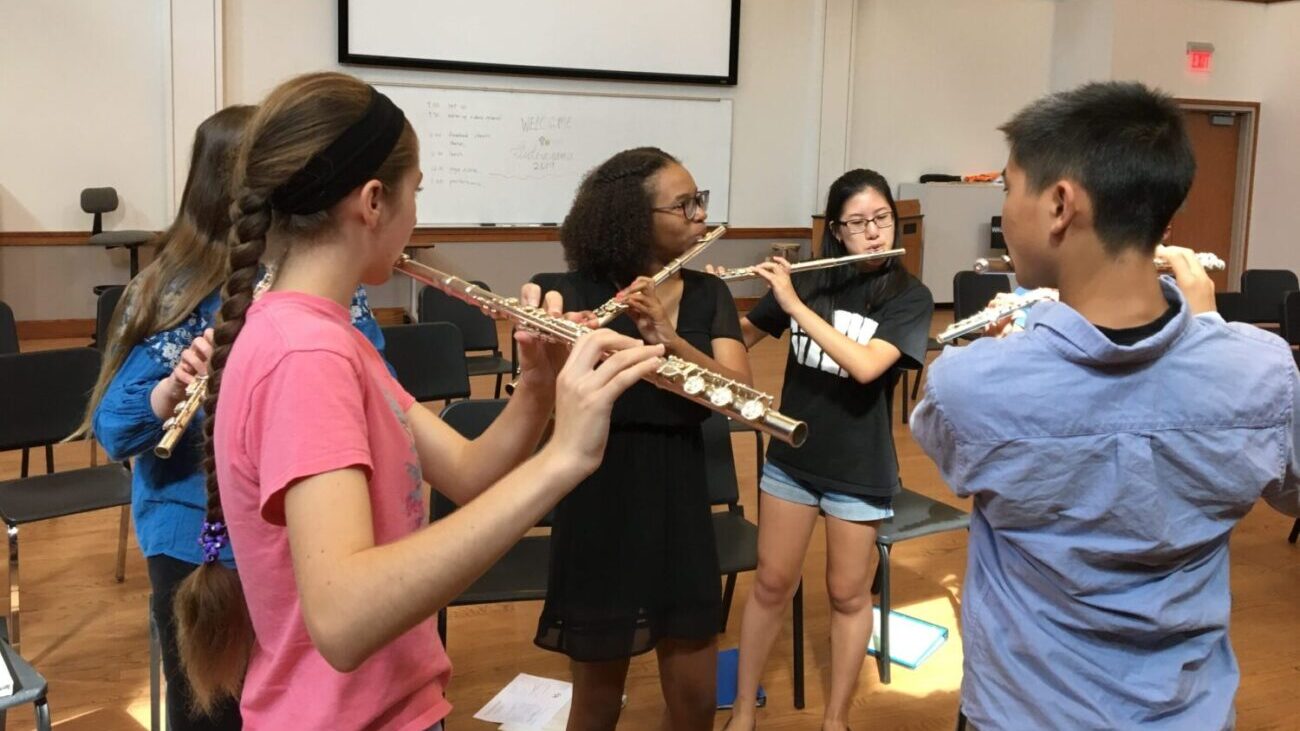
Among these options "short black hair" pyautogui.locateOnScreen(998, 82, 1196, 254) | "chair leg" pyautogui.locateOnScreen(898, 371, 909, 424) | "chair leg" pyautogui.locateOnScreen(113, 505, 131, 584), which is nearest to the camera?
"short black hair" pyautogui.locateOnScreen(998, 82, 1196, 254)

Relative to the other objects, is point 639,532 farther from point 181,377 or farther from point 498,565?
point 181,377

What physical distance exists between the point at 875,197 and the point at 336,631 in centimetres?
197

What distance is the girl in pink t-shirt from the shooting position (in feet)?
2.98

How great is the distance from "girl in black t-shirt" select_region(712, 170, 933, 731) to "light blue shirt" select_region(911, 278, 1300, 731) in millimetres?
1179

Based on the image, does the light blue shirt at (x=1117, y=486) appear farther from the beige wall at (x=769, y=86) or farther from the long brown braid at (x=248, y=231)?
the beige wall at (x=769, y=86)

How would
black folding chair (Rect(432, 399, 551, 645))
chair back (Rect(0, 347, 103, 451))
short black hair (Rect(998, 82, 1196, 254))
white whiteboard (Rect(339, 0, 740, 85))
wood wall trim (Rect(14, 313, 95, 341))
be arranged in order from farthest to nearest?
white whiteboard (Rect(339, 0, 740, 85)), wood wall trim (Rect(14, 313, 95, 341)), chair back (Rect(0, 347, 103, 451)), black folding chair (Rect(432, 399, 551, 645)), short black hair (Rect(998, 82, 1196, 254))

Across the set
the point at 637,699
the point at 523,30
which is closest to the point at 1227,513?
the point at 637,699

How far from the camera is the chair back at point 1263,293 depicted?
6.01 meters

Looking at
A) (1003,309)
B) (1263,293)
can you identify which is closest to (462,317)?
(1003,309)

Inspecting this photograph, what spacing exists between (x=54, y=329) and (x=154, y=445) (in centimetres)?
632

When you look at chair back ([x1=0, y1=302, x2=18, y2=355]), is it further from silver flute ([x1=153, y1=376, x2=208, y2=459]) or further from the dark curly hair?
the dark curly hair

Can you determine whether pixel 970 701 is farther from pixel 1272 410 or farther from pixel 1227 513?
pixel 1272 410

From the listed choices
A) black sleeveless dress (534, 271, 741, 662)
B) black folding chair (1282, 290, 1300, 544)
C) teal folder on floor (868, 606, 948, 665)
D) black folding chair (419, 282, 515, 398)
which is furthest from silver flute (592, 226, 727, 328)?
black folding chair (1282, 290, 1300, 544)

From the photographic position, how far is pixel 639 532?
78.0 inches
